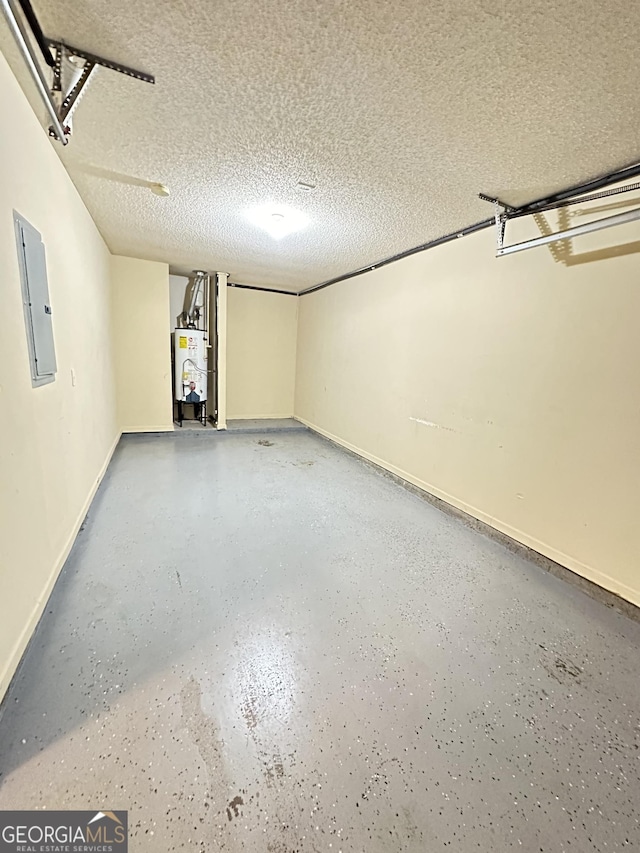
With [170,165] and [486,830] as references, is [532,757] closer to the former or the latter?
[486,830]

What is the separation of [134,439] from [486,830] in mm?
4785

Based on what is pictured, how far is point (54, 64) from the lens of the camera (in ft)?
4.33

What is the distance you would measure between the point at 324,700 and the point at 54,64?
270 cm

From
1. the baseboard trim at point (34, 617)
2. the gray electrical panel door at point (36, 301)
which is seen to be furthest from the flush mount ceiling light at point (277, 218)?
the baseboard trim at point (34, 617)

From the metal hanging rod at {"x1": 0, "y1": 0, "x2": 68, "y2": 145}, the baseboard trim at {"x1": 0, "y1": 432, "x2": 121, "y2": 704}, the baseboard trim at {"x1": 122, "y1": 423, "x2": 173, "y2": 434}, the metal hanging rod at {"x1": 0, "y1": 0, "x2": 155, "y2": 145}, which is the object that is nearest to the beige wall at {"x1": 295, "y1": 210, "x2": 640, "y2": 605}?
the metal hanging rod at {"x1": 0, "y1": 0, "x2": 155, "y2": 145}

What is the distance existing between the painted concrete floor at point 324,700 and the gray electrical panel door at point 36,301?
1151 millimetres

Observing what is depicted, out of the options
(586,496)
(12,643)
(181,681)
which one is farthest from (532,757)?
(12,643)

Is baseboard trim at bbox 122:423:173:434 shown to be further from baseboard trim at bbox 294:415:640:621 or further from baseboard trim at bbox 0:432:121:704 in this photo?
baseboard trim at bbox 294:415:640:621

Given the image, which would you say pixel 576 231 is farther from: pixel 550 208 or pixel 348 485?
pixel 348 485

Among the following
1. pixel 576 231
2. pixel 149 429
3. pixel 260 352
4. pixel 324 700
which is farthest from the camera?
pixel 260 352

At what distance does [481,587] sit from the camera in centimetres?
196

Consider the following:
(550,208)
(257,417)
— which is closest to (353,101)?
(550,208)

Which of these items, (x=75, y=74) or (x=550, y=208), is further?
(x=550, y=208)

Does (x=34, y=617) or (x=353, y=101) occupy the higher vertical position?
(x=353, y=101)
